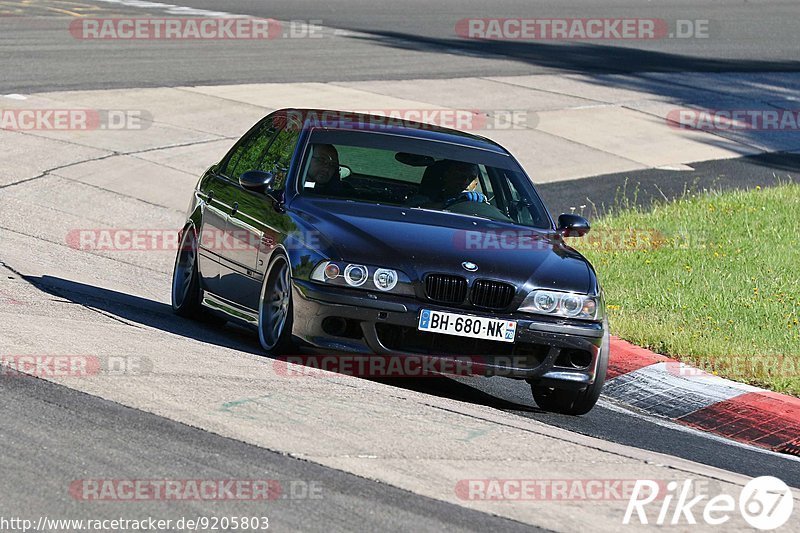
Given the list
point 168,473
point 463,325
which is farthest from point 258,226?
point 168,473

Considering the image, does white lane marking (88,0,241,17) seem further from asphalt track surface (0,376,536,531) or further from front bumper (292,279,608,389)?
asphalt track surface (0,376,536,531)

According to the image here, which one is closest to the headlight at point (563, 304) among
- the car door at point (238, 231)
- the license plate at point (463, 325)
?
the license plate at point (463, 325)

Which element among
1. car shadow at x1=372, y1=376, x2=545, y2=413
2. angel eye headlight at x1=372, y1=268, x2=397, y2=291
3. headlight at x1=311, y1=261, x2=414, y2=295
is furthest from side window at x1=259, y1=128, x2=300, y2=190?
car shadow at x1=372, y1=376, x2=545, y2=413

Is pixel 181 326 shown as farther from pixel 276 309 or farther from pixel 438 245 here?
pixel 438 245

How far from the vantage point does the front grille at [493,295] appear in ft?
27.7

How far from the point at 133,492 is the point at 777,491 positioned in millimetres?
3047

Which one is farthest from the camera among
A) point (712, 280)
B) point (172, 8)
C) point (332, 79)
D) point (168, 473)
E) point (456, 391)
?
point (172, 8)

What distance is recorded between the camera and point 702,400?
9.88 meters

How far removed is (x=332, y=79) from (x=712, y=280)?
42.6 ft

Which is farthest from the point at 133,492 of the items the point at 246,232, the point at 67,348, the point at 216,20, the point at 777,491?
the point at 216,20

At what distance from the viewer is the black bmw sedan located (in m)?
8.39

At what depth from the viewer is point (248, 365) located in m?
8.21

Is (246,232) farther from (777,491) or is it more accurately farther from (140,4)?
(140,4)

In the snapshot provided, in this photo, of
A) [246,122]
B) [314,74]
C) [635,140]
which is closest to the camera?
[246,122]
